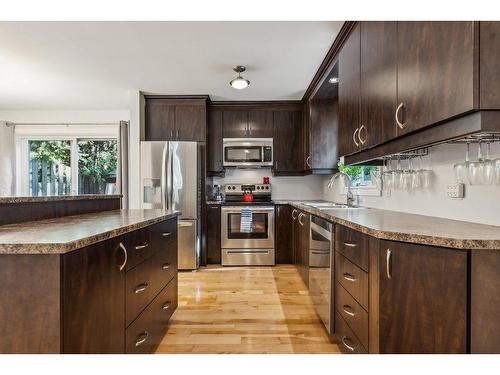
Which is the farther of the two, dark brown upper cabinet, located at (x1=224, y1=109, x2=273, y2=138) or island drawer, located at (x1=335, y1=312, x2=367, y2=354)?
dark brown upper cabinet, located at (x1=224, y1=109, x2=273, y2=138)

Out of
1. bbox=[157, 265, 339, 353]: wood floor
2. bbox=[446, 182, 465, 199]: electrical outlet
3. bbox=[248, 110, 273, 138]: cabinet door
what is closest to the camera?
bbox=[446, 182, 465, 199]: electrical outlet

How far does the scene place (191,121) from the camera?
3.91 metres

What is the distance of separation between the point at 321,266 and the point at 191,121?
2656 mm

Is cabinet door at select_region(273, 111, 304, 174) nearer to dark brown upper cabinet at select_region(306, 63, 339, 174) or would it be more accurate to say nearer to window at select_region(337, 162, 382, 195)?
dark brown upper cabinet at select_region(306, 63, 339, 174)

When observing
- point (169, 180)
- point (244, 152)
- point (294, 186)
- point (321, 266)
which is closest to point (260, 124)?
point (244, 152)

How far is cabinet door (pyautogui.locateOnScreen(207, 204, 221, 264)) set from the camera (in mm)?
3881

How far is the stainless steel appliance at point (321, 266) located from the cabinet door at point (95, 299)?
50.0 inches

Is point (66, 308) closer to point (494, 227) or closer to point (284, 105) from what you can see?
point (494, 227)

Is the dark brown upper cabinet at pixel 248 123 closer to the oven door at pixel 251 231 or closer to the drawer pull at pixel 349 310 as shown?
the oven door at pixel 251 231

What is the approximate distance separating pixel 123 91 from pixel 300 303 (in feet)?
10.9

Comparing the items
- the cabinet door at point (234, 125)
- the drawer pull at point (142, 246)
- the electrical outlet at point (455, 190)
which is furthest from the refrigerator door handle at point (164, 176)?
the electrical outlet at point (455, 190)

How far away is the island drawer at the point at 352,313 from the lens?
4.58 feet

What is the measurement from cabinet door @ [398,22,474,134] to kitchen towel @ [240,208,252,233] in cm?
253

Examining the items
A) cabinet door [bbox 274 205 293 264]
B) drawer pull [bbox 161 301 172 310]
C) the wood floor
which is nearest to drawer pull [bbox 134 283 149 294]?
drawer pull [bbox 161 301 172 310]
